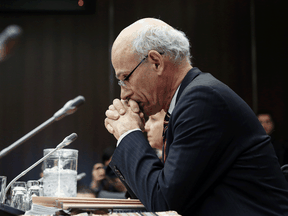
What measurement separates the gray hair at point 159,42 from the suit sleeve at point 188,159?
0.30 m

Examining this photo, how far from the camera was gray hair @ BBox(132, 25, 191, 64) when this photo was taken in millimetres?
997

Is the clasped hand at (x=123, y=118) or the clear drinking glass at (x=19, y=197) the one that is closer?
the clasped hand at (x=123, y=118)

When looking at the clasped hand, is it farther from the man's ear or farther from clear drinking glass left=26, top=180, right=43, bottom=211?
clear drinking glass left=26, top=180, right=43, bottom=211

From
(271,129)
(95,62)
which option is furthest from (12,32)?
(271,129)

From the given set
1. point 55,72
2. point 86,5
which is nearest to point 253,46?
point 86,5

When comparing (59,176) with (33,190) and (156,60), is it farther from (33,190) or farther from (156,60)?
(156,60)

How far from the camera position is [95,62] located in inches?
181

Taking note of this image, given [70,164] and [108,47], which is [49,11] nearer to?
[108,47]

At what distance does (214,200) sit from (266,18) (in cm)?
481

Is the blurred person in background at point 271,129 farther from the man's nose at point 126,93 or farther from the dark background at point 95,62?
the man's nose at point 126,93

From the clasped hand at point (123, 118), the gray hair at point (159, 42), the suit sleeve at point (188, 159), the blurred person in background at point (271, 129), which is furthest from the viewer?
the blurred person in background at point (271, 129)

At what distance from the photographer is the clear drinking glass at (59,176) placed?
1.15m

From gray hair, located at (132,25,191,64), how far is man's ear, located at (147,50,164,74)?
14mm

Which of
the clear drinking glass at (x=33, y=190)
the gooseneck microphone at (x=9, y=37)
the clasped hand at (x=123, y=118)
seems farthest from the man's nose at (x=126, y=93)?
the gooseneck microphone at (x=9, y=37)
